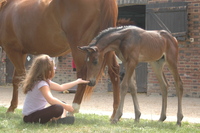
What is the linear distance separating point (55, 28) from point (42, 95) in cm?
150

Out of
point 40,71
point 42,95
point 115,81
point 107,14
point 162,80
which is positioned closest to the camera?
point 40,71

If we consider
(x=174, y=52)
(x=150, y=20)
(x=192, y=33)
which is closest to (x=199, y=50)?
(x=192, y=33)

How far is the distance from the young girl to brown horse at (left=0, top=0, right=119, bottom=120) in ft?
2.70

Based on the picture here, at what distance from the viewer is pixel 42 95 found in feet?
16.6

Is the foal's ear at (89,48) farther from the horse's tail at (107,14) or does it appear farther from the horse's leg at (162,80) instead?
the horse's leg at (162,80)

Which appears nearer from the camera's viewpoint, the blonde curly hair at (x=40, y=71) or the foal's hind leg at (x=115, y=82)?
the blonde curly hair at (x=40, y=71)

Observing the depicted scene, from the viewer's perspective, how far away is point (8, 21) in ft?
22.9

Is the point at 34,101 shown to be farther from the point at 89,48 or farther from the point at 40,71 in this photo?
the point at 89,48

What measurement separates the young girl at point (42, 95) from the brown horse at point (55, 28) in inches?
32.4

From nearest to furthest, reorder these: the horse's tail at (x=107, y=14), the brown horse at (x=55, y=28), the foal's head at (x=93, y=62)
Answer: the foal's head at (x=93, y=62), the horse's tail at (x=107, y=14), the brown horse at (x=55, y=28)

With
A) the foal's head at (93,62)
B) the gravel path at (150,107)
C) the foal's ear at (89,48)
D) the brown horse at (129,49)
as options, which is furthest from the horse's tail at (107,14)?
the gravel path at (150,107)

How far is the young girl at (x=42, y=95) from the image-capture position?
4922 mm

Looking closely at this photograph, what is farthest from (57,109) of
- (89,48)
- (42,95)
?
(89,48)

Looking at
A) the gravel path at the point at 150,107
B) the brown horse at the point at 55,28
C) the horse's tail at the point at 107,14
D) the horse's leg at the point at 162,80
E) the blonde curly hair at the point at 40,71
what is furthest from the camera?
the gravel path at the point at 150,107
